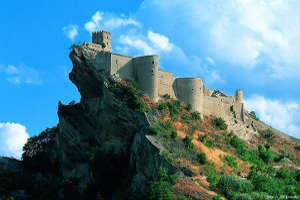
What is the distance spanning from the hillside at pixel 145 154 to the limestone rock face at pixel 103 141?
16 cm

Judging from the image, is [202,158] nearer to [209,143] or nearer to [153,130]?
[209,143]

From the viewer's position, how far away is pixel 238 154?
71875 millimetres

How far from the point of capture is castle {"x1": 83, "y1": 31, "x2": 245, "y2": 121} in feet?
224

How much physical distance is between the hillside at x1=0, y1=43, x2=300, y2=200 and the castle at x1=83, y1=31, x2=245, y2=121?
145cm

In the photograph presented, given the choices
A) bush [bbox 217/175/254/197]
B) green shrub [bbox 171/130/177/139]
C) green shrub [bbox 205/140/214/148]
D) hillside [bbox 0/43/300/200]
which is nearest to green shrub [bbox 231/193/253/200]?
hillside [bbox 0/43/300/200]

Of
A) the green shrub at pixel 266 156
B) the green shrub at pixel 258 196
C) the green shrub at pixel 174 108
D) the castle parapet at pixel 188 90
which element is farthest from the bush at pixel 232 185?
the green shrub at pixel 266 156

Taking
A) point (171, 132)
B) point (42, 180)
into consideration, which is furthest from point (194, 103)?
point (42, 180)

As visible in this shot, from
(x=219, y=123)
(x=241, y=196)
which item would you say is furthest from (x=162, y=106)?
(x=241, y=196)

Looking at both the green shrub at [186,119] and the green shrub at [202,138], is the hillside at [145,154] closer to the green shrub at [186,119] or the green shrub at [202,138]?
the green shrub at [186,119]

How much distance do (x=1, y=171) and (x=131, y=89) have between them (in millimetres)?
37116

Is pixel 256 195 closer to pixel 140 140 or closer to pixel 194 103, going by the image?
pixel 140 140

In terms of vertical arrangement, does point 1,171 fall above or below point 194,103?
below

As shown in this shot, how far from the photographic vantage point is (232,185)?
5603cm

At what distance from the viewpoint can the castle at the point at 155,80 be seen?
224 ft
